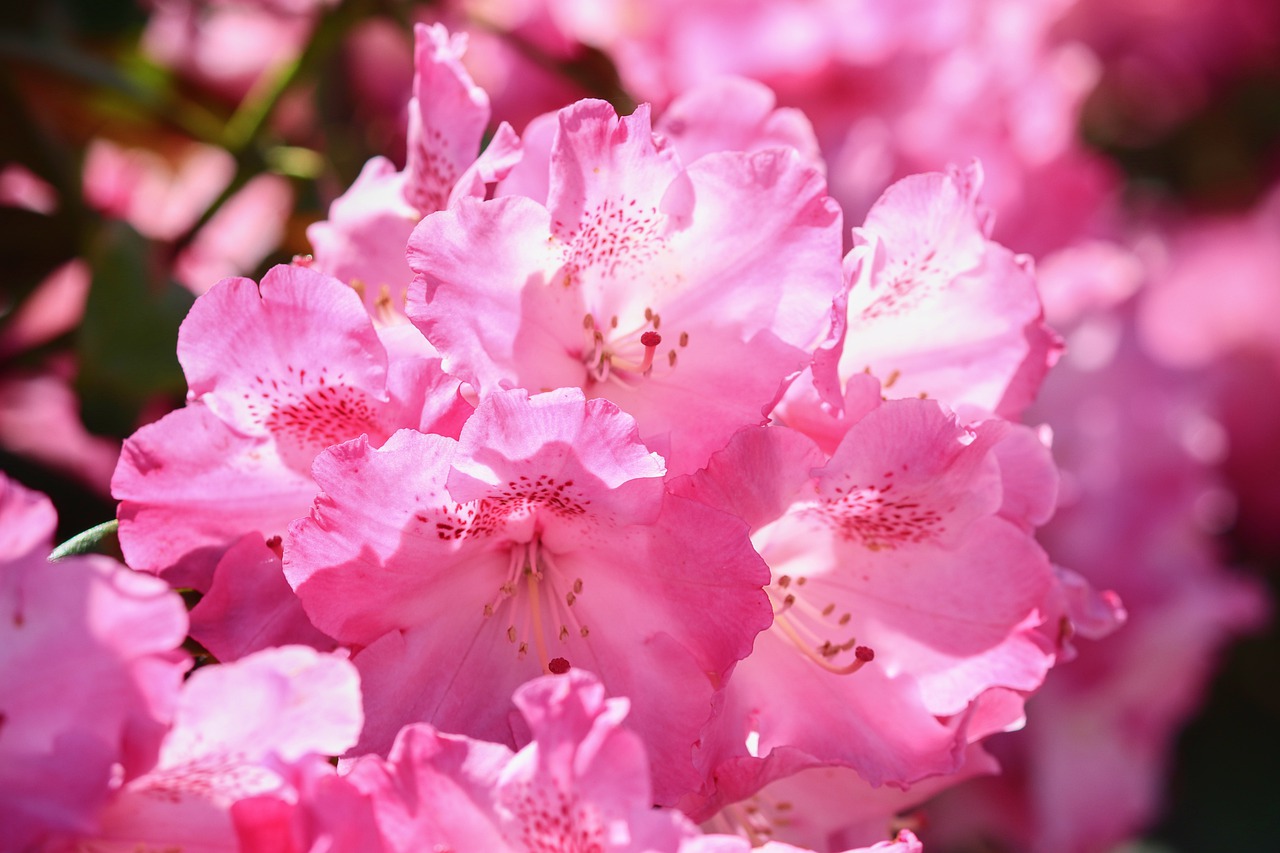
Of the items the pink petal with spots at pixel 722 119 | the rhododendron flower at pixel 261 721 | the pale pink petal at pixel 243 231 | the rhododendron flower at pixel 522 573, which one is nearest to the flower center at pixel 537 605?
the rhododendron flower at pixel 522 573

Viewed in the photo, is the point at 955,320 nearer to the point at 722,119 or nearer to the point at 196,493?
the point at 722,119

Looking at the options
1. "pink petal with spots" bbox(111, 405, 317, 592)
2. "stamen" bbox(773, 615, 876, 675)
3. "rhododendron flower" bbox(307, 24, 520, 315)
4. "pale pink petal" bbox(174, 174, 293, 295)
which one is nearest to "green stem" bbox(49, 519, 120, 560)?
"pink petal with spots" bbox(111, 405, 317, 592)

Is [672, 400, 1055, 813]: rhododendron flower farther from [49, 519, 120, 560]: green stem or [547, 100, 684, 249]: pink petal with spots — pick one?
[49, 519, 120, 560]: green stem

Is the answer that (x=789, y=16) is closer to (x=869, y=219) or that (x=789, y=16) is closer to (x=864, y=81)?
(x=864, y=81)

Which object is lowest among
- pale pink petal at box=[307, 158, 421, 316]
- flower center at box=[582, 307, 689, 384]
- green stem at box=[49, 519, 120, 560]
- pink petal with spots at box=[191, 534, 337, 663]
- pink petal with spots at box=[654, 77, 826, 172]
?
pink petal with spots at box=[191, 534, 337, 663]

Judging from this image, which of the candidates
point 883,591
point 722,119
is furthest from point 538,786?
point 722,119

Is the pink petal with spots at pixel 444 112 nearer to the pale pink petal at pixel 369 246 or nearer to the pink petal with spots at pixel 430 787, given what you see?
the pale pink petal at pixel 369 246
